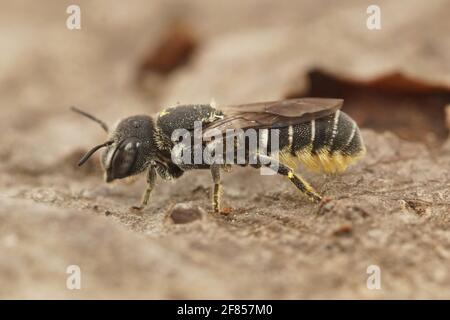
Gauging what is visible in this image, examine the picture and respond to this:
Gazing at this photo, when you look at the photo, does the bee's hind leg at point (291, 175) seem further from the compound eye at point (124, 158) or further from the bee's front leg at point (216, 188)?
the compound eye at point (124, 158)

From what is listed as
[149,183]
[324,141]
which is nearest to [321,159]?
[324,141]

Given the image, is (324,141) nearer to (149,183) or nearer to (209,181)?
(209,181)

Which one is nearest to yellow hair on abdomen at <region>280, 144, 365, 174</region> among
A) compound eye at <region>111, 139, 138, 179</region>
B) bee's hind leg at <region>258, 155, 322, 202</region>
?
bee's hind leg at <region>258, 155, 322, 202</region>

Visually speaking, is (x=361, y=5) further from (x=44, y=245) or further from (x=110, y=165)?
(x=44, y=245)
